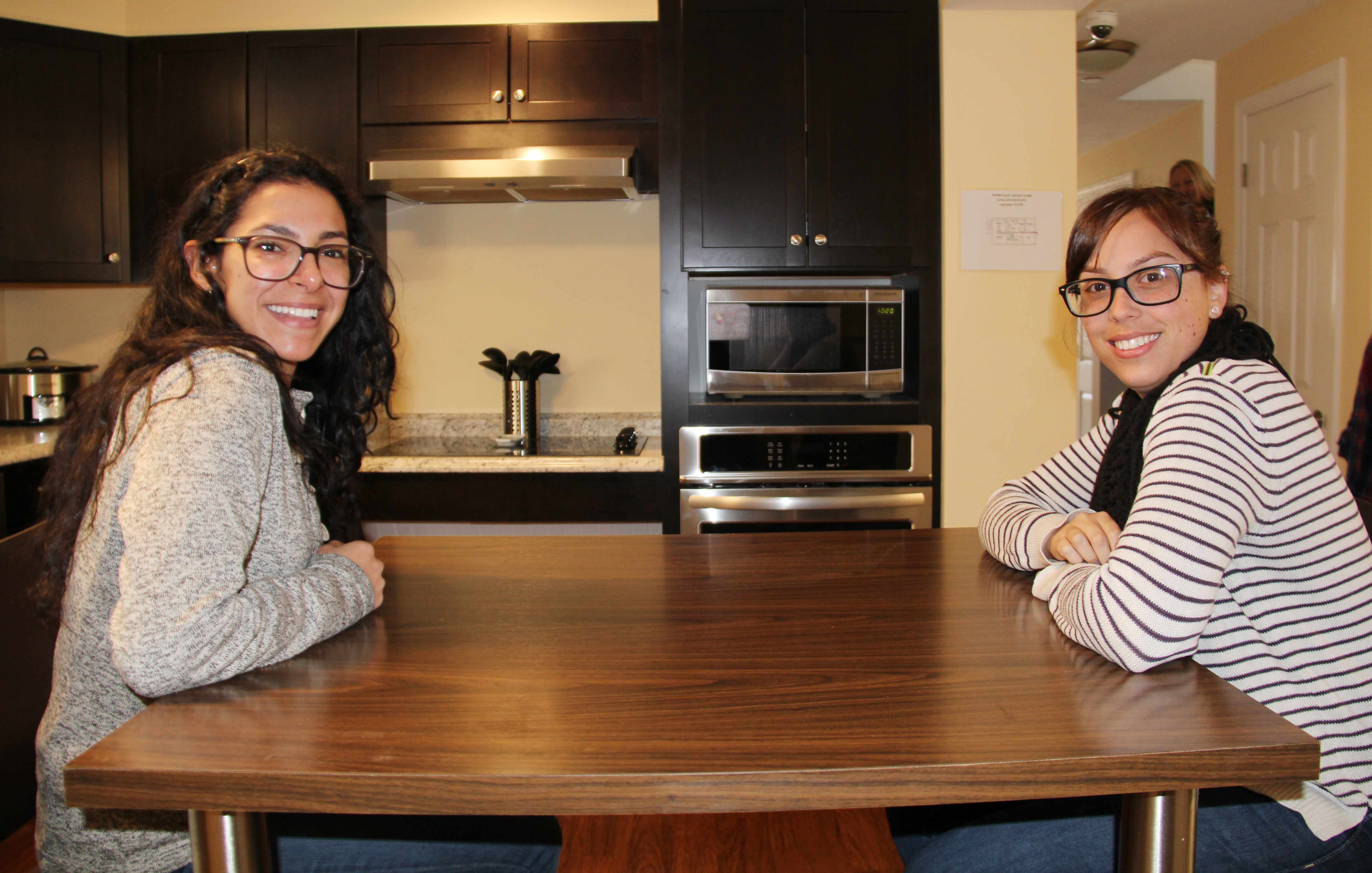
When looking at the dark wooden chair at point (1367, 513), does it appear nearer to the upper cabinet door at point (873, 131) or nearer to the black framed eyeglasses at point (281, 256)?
the black framed eyeglasses at point (281, 256)

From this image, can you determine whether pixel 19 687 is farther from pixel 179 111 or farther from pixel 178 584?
pixel 179 111

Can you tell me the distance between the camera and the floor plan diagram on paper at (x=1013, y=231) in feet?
9.34

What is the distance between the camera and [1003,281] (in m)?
2.87

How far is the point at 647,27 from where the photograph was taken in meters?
2.98

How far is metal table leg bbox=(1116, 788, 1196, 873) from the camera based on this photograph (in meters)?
0.81

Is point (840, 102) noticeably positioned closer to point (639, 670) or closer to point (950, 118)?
point (950, 118)

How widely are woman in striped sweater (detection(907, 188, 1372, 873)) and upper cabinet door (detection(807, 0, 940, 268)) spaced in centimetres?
170

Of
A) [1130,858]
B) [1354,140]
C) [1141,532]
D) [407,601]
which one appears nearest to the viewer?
[1130,858]

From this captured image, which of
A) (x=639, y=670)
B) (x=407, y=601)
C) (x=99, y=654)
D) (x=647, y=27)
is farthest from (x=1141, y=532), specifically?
(x=647, y=27)

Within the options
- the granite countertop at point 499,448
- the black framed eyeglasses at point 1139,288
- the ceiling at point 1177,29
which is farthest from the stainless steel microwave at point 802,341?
the black framed eyeglasses at point 1139,288

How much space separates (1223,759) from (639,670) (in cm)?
50

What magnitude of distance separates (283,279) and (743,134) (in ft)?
6.44

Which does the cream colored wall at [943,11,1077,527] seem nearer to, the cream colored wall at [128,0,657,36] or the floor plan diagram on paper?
the floor plan diagram on paper

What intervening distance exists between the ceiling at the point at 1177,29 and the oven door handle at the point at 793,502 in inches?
63.1
